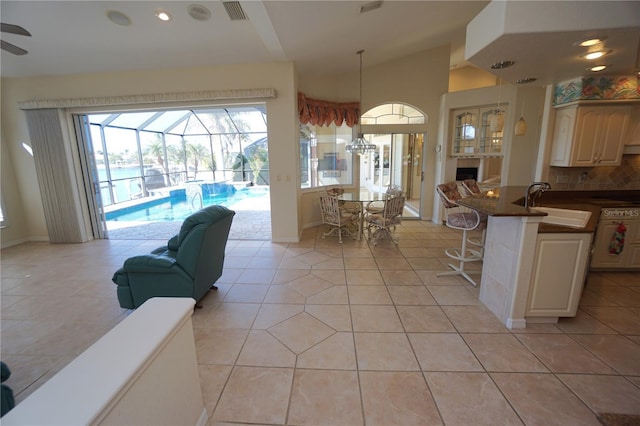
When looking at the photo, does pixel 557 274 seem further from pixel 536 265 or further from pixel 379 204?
pixel 379 204

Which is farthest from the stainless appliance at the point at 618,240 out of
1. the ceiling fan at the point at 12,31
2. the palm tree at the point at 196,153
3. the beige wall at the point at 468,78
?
the palm tree at the point at 196,153

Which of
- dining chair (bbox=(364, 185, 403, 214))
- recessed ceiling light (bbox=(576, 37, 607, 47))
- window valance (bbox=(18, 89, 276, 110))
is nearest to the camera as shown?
recessed ceiling light (bbox=(576, 37, 607, 47))

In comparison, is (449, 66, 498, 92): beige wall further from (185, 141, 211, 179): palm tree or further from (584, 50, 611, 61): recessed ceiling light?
(185, 141, 211, 179): palm tree

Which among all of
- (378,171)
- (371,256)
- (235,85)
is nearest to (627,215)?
(371,256)

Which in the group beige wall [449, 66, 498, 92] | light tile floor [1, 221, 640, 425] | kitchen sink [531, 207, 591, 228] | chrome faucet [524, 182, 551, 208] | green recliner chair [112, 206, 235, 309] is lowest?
light tile floor [1, 221, 640, 425]

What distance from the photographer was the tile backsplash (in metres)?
3.71

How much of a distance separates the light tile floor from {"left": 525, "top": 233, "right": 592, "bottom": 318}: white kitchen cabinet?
0.62 ft

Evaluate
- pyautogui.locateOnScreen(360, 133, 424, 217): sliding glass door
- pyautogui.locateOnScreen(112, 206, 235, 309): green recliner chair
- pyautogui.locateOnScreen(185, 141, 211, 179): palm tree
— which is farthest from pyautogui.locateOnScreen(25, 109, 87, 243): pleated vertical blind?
pyautogui.locateOnScreen(360, 133, 424, 217): sliding glass door

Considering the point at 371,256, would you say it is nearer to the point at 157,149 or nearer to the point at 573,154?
the point at 573,154

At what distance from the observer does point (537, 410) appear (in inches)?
65.0

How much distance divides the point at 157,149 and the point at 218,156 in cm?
212

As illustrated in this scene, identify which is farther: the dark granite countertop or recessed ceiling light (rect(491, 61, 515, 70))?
recessed ceiling light (rect(491, 61, 515, 70))

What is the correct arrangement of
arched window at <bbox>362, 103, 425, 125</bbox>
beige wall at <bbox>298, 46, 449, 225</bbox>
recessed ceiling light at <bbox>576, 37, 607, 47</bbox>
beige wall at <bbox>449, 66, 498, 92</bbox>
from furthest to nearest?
A: beige wall at <bbox>449, 66, 498, 92</bbox>, arched window at <bbox>362, 103, 425, 125</bbox>, beige wall at <bbox>298, 46, 449, 225</bbox>, recessed ceiling light at <bbox>576, 37, 607, 47</bbox>

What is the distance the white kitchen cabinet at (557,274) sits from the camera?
7.47ft
